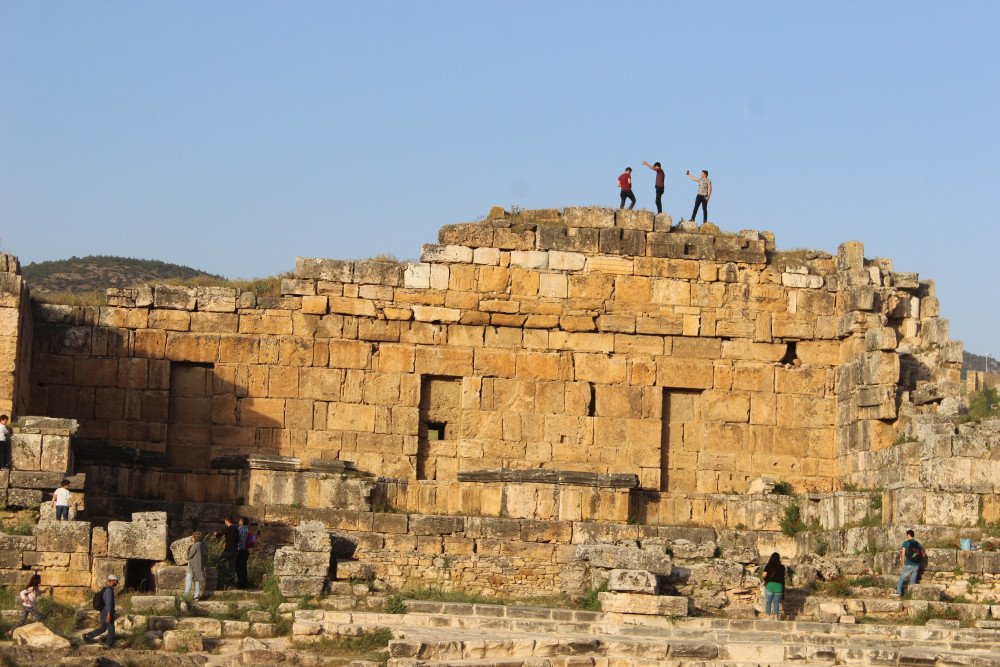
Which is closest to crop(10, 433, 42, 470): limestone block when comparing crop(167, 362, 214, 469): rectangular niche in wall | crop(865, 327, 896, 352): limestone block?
crop(167, 362, 214, 469): rectangular niche in wall

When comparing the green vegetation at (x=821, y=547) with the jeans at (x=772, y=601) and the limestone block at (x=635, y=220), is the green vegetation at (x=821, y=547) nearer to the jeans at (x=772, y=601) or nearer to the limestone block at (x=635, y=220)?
the jeans at (x=772, y=601)

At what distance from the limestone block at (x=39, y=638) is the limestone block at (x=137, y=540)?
107 inches

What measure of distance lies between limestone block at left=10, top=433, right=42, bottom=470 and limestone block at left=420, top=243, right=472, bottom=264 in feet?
25.4

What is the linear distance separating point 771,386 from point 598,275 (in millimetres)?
3706

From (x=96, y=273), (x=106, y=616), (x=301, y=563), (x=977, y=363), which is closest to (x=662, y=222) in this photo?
(x=301, y=563)

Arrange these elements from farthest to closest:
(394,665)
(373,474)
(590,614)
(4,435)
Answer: (373,474)
(4,435)
(590,614)
(394,665)

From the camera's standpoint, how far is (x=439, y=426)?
26.8 metres

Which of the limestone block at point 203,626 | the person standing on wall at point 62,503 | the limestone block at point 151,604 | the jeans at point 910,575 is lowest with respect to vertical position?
the limestone block at point 203,626

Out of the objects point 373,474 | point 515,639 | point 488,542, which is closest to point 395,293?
point 373,474

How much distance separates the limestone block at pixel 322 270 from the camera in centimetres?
2664

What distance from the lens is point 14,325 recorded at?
2378 centimetres

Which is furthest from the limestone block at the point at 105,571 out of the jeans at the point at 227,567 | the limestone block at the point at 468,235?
the limestone block at the point at 468,235

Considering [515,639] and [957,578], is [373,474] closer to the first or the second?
[515,639]

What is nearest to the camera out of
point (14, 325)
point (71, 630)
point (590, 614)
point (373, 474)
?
point (71, 630)
